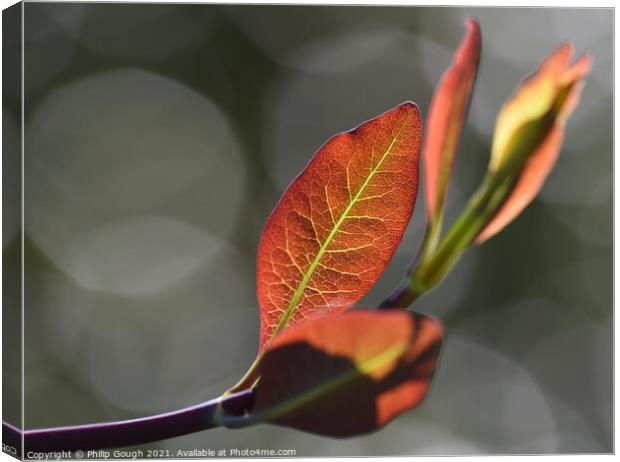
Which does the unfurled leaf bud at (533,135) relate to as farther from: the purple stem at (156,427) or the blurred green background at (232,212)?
the blurred green background at (232,212)

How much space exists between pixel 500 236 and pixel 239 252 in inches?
14.1

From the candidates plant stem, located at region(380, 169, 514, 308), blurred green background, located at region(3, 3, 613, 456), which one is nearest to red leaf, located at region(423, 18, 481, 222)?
plant stem, located at region(380, 169, 514, 308)

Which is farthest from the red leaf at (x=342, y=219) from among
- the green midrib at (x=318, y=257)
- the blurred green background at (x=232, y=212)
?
the blurred green background at (x=232, y=212)

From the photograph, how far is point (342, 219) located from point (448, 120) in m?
0.06

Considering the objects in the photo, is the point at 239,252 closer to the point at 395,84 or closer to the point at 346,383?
the point at 395,84

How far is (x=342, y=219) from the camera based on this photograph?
0.25 m

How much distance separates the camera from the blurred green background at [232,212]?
793 millimetres

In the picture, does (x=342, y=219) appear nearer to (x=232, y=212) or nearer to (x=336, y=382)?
(x=336, y=382)

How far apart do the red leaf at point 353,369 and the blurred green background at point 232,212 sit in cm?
55

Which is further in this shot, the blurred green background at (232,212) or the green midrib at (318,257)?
the blurred green background at (232,212)

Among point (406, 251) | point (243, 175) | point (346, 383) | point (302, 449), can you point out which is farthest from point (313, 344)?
point (243, 175)

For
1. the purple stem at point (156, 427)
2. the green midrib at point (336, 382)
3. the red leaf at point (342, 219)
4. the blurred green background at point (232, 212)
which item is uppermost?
the red leaf at point (342, 219)

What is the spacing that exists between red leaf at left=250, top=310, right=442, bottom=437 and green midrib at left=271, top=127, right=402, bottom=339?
36 millimetres

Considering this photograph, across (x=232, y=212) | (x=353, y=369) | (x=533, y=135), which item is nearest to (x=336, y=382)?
(x=353, y=369)
